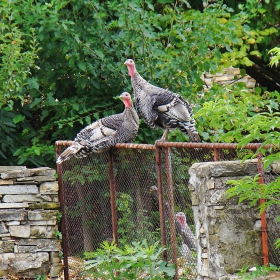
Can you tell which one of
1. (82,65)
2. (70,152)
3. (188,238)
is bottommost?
(188,238)

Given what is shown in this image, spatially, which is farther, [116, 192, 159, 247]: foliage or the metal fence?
A: [116, 192, 159, 247]: foliage

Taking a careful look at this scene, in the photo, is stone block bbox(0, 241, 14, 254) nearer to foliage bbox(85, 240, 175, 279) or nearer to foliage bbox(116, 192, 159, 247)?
foliage bbox(116, 192, 159, 247)

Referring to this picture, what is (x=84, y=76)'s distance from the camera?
29.7ft

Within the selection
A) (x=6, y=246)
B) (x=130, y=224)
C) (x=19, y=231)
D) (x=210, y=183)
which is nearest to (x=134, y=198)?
(x=130, y=224)

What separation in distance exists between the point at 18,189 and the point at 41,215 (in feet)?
1.07

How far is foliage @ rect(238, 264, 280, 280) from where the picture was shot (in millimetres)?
4996

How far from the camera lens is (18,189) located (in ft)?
25.4

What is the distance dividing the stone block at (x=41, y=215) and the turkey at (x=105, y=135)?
1.89 ft

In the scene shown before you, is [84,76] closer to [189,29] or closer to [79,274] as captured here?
[189,29]

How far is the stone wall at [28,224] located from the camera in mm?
7656

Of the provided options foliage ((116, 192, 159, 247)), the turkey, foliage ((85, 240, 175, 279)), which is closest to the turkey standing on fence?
foliage ((85, 240, 175, 279))

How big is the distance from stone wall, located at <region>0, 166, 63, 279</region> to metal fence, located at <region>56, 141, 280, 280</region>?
145 mm

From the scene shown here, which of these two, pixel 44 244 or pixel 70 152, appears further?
pixel 44 244

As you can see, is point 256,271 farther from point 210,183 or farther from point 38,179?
point 38,179
